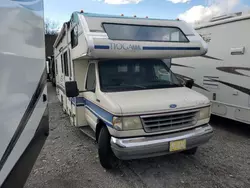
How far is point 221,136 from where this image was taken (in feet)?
18.5

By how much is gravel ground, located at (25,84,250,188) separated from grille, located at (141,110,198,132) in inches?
32.8

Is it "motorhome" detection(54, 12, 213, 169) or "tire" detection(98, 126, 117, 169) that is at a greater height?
"motorhome" detection(54, 12, 213, 169)

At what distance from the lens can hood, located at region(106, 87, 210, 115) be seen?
3504 mm

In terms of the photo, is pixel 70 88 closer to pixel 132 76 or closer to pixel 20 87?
pixel 132 76

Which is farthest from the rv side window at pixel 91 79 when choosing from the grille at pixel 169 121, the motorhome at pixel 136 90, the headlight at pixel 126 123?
the grille at pixel 169 121

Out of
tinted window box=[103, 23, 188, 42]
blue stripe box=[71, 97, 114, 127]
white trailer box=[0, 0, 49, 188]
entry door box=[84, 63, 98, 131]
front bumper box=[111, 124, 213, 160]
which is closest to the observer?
white trailer box=[0, 0, 49, 188]

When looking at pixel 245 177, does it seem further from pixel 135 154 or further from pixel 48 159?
pixel 48 159

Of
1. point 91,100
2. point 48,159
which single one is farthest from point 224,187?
point 48,159

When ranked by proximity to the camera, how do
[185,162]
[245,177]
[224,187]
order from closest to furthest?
[224,187] < [245,177] < [185,162]

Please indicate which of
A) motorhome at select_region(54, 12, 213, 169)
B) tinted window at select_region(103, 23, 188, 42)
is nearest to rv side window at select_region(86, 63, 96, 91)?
motorhome at select_region(54, 12, 213, 169)

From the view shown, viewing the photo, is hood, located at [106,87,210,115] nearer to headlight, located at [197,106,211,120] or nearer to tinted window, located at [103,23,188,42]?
headlight, located at [197,106,211,120]

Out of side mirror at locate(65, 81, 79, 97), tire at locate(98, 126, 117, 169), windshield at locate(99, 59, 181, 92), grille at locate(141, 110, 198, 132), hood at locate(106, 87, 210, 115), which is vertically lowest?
tire at locate(98, 126, 117, 169)

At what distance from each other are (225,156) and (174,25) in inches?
114

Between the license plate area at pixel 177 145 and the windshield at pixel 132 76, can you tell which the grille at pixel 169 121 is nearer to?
the license plate area at pixel 177 145
